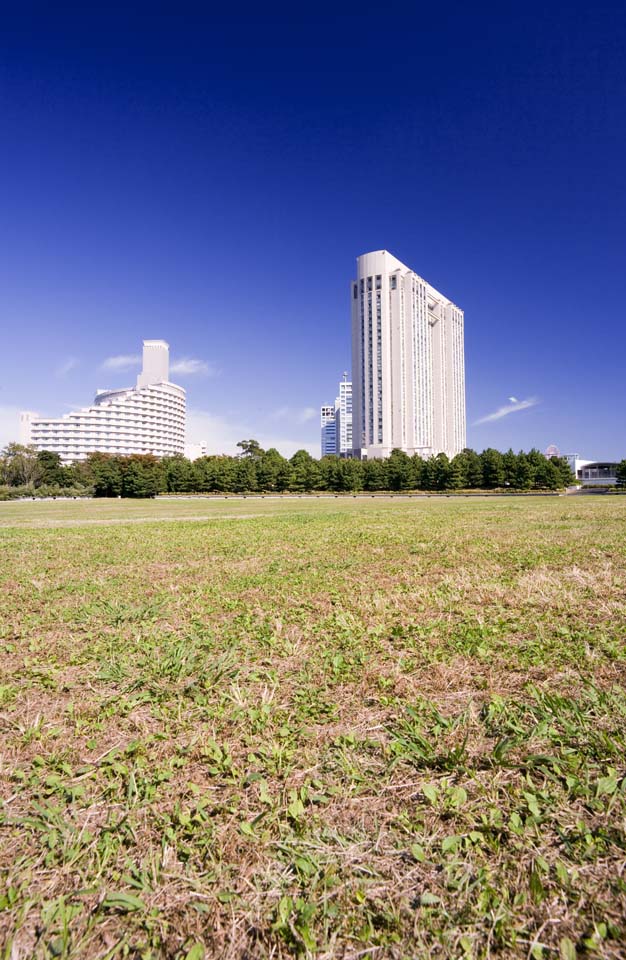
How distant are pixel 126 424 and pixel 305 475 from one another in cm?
9946

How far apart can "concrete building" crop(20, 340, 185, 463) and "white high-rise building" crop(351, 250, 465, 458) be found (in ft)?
242

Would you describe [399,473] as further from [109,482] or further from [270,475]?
[109,482]

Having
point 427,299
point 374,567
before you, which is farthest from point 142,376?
point 374,567

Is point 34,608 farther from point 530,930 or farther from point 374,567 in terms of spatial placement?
point 530,930

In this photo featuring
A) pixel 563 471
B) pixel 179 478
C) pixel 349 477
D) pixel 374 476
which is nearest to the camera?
pixel 563 471

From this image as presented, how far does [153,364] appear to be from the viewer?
18512cm

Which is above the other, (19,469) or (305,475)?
(19,469)

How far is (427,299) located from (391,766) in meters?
Result: 199

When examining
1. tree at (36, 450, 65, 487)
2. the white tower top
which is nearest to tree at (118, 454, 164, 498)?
tree at (36, 450, 65, 487)

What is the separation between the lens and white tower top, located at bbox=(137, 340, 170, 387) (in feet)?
603

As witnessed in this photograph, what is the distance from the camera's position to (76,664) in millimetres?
4156

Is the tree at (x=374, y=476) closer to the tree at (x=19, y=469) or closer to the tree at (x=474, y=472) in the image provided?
the tree at (x=474, y=472)

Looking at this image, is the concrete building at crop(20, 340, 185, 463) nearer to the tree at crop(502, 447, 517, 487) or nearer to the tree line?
the tree line

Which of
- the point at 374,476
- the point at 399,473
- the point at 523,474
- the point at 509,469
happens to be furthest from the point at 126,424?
the point at 523,474
